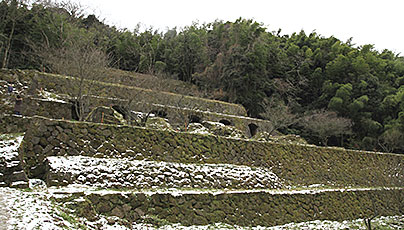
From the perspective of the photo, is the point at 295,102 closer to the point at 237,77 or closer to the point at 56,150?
the point at 237,77

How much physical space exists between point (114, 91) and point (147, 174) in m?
10.4

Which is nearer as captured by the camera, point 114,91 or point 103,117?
point 103,117

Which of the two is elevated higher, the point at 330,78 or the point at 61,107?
the point at 330,78

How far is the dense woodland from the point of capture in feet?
65.9

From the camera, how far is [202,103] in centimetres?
2061

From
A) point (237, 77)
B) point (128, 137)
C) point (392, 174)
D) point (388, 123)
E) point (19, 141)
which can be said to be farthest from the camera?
point (237, 77)

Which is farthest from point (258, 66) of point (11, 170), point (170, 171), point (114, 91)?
point (11, 170)

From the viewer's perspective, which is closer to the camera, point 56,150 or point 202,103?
point 56,150

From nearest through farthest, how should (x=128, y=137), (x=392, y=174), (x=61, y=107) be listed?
(x=128, y=137) → (x=61, y=107) → (x=392, y=174)

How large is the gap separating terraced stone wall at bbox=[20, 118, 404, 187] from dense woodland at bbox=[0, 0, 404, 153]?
592 cm

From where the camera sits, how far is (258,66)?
1033 inches

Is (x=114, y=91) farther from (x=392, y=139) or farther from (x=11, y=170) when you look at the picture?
(x=392, y=139)

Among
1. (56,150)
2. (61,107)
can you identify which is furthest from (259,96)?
(56,150)

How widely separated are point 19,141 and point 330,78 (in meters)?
27.0
